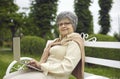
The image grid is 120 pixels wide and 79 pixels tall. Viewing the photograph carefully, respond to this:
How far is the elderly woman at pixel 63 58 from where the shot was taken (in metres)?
2.81

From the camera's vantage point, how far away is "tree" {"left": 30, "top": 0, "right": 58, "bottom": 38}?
19.3 meters

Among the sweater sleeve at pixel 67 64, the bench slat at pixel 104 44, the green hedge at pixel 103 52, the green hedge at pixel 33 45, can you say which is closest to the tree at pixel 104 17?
the green hedge at pixel 33 45

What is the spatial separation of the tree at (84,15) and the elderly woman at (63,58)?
15716mm

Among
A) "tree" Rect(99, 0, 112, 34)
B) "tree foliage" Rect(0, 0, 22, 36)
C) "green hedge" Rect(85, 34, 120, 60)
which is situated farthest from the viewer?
"tree foliage" Rect(0, 0, 22, 36)

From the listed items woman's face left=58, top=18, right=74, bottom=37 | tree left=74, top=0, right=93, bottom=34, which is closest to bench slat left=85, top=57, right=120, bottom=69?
woman's face left=58, top=18, right=74, bottom=37

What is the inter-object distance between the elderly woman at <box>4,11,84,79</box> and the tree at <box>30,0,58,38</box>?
16.2 m

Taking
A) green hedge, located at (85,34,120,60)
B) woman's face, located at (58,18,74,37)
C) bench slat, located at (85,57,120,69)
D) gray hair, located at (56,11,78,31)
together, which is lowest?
green hedge, located at (85,34,120,60)

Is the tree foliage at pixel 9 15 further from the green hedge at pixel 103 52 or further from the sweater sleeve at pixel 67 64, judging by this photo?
the sweater sleeve at pixel 67 64

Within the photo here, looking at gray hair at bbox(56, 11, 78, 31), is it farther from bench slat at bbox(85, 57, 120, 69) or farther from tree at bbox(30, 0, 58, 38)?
tree at bbox(30, 0, 58, 38)

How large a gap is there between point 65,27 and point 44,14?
16.3 metres

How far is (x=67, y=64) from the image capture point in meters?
2.80

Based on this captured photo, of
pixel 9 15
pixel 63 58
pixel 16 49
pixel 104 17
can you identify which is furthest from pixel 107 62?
pixel 9 15

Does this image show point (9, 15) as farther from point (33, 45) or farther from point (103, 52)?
point (103, 52)

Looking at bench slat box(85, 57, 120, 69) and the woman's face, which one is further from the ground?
the woman's face
